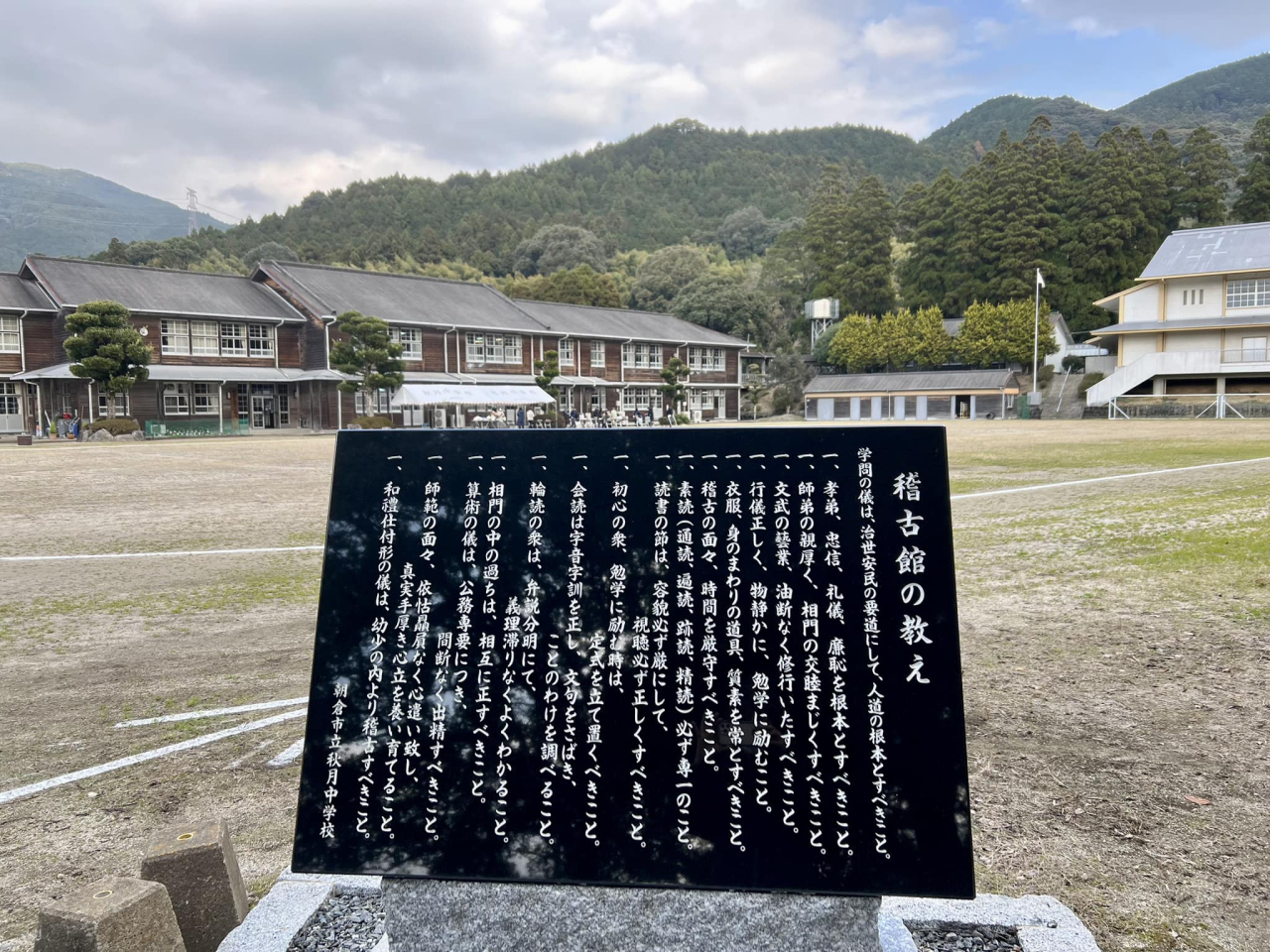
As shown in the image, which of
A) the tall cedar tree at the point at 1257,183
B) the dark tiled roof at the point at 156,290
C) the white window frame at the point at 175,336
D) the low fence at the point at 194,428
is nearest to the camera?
the low fence at the point at 194,428

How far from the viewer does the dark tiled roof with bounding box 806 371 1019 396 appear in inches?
1780

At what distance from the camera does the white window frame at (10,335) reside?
3278 cm

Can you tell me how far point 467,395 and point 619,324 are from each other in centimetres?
1350

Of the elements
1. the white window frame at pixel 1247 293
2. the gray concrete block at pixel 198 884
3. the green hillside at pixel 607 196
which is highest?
the green hillside at pixel 607 196

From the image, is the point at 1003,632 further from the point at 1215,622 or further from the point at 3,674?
the point at 3,674

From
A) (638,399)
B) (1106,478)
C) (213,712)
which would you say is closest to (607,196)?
(638,399)

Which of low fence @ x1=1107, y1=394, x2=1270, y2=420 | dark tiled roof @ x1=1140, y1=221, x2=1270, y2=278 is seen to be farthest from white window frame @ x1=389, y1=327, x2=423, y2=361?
dark tiled roof @ x1=1140, y1=221, x2=1270, y2=278

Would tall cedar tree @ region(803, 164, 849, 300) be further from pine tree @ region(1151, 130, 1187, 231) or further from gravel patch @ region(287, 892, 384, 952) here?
gravel patch @ region(287, 892, 384, 952)

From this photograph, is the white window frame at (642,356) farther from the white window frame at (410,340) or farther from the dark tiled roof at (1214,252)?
the dark tiled roof at (1214,252)

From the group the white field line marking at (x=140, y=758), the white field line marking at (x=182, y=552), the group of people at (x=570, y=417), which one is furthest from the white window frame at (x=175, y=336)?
the white field line marking at (x=140, y=758)

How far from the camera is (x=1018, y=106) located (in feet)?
400

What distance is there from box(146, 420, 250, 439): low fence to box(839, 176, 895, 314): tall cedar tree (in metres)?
37.0

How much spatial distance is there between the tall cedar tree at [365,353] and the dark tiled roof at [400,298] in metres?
3.27

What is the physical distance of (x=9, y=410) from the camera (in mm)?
33375
